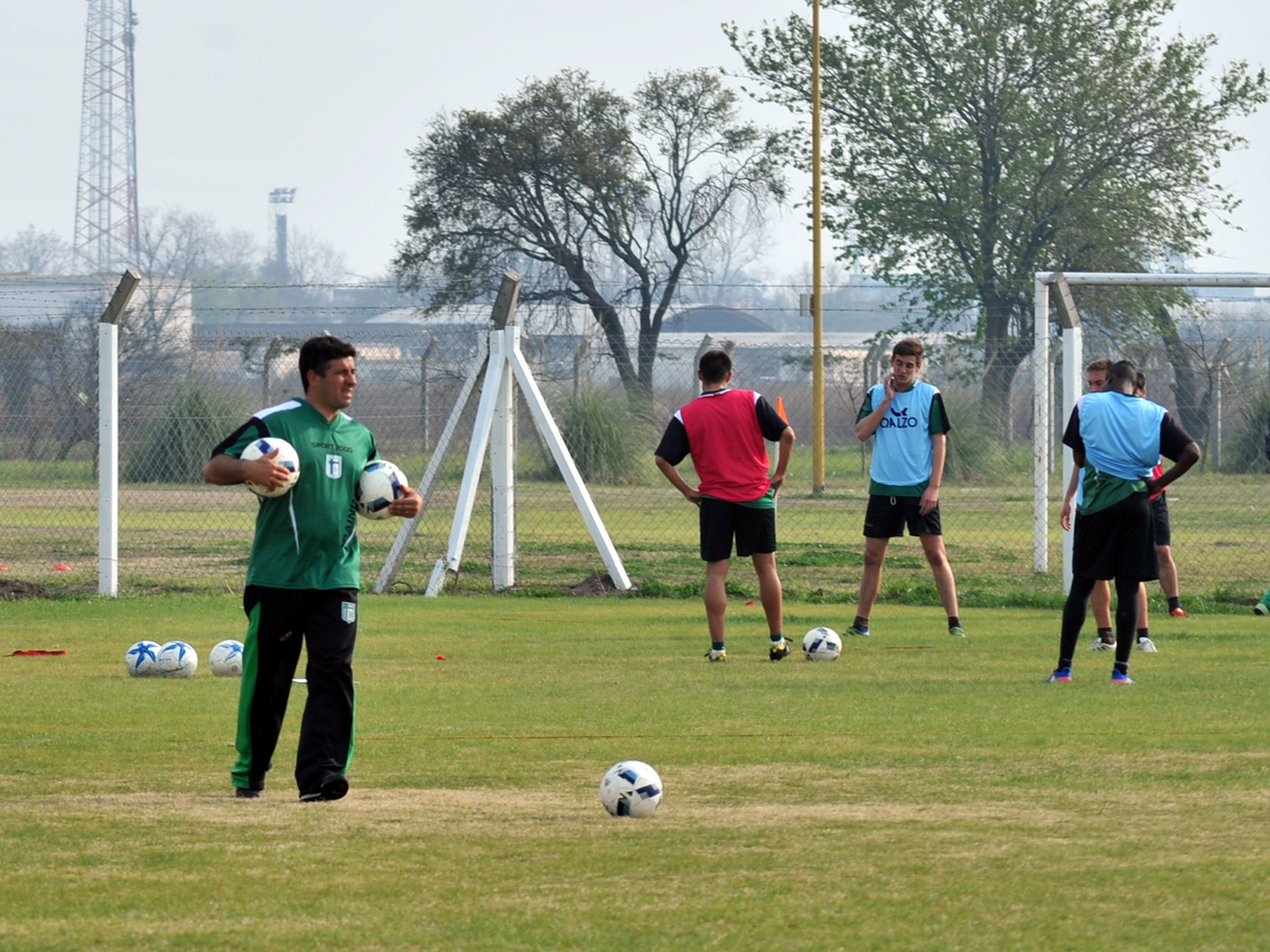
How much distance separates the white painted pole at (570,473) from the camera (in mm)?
13750

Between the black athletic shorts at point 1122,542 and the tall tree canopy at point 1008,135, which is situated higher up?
the tall tree canopy at point 1008,135

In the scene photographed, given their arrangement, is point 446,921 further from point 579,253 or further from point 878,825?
point 579,253

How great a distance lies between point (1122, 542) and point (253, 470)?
16.0 feet

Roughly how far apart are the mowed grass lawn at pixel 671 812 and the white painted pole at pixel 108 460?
3369 millimetres

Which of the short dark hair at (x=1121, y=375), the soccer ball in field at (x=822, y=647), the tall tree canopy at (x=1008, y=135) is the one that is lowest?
the soccer ball in field at (x=822, y=647)

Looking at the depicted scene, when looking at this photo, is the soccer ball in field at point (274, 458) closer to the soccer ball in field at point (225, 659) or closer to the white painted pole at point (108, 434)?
the soccer ball in field at point (225, 659)

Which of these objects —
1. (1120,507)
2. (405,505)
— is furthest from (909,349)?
(405,505)

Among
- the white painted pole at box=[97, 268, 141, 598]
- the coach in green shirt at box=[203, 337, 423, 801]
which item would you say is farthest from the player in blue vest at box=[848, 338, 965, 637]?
the white painted pole at box=[97, 268, 141, 598]

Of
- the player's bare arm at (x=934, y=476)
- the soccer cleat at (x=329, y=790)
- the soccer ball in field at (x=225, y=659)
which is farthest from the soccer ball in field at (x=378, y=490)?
the player's bare arm at (x=934, y=476)

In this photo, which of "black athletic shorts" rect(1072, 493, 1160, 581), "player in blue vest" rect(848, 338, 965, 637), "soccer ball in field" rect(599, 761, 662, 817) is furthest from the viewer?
"player in blue vest" rect(848, 338, 965, 637)

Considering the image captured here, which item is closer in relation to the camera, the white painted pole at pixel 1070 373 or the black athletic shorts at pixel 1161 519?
the black athletic shorts at pixel 1161 519

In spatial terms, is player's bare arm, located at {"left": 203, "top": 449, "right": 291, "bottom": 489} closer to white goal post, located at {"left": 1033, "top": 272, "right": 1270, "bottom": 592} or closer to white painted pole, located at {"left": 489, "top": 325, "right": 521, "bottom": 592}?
white goal post, located at {"left": 1033, "top": 272, "right": 1270, "bottom": 592}

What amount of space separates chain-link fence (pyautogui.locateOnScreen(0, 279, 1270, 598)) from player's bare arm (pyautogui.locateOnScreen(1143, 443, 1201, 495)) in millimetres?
6046

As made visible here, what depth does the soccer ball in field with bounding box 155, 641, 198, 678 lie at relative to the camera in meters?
9.14
